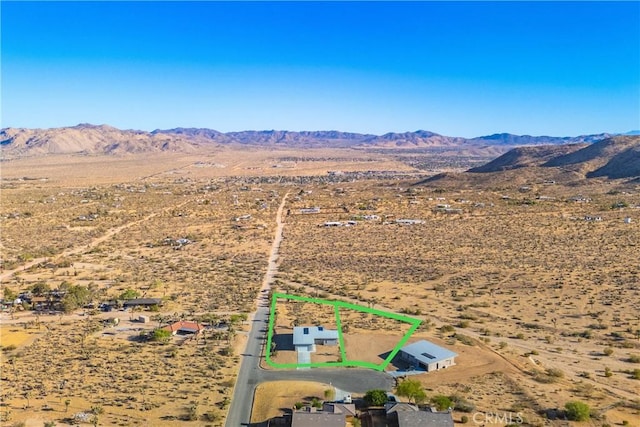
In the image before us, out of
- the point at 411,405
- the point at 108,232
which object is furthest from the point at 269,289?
the point at 108,232

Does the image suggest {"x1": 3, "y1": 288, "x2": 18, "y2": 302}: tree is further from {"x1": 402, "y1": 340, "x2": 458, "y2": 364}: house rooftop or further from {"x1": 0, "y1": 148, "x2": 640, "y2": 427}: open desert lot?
{"x1": 402, "y1": 340, "x2": 458, "y2": 364}: house rooftop

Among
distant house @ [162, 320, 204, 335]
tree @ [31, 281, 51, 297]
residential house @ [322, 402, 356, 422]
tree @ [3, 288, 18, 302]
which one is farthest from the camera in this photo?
tree @ [31, 281, 51, 297]

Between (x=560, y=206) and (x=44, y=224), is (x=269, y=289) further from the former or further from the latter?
(x=560, y=206)

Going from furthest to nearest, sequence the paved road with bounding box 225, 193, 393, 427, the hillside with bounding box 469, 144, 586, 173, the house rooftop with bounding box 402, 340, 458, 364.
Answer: the hillside with bounding box 469, 144, 586, 173 → the house rooftop with bounding box 402, 340, 458, 364 → the paved road with bounding box 225, 193, 393, 427

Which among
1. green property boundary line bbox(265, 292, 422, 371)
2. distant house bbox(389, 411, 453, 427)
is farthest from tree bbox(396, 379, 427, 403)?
green property boundary line bbox(265, 292, 422, 371)

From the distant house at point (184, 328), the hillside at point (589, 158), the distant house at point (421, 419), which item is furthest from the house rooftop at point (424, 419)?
the hillside at point (589, 158)

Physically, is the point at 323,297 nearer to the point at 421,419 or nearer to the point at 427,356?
the point at 427,356

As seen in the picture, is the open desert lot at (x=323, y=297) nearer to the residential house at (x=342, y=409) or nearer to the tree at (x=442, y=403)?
the tree at (x=442, y=403)
